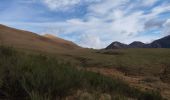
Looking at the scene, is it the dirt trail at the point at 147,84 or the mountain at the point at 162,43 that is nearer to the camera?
the dirt trail at the point at 147,84

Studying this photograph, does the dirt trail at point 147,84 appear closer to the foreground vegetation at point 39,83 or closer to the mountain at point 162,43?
the foreground vegetation at point 39,83

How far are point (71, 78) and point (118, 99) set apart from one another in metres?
1.59

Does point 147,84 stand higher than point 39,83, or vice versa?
point 39,83

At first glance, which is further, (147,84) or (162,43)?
(162,43)

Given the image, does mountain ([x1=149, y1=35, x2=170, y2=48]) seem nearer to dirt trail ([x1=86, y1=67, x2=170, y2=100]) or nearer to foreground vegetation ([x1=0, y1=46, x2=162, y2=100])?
dirt trail ([x1=86, y1=67, x2=170, y2=100])

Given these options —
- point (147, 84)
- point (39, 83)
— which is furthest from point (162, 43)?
point (39, 83)

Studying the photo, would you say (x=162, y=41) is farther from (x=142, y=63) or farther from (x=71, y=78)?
(x=71, y=78)

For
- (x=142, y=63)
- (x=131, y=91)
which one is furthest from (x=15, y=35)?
(x=131, y=91)

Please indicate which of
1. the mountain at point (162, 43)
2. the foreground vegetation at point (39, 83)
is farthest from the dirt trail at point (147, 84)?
the mountain at point (162, 43)

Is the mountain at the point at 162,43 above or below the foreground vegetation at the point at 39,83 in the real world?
above

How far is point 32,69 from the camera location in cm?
1182

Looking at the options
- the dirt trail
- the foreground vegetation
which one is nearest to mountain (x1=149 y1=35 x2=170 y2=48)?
the dirt trail

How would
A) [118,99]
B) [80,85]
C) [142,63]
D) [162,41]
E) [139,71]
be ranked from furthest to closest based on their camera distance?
[162,41] < [142,63] < [139,71] < [80,85] < [118,99]

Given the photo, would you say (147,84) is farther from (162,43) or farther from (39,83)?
(162,43)
